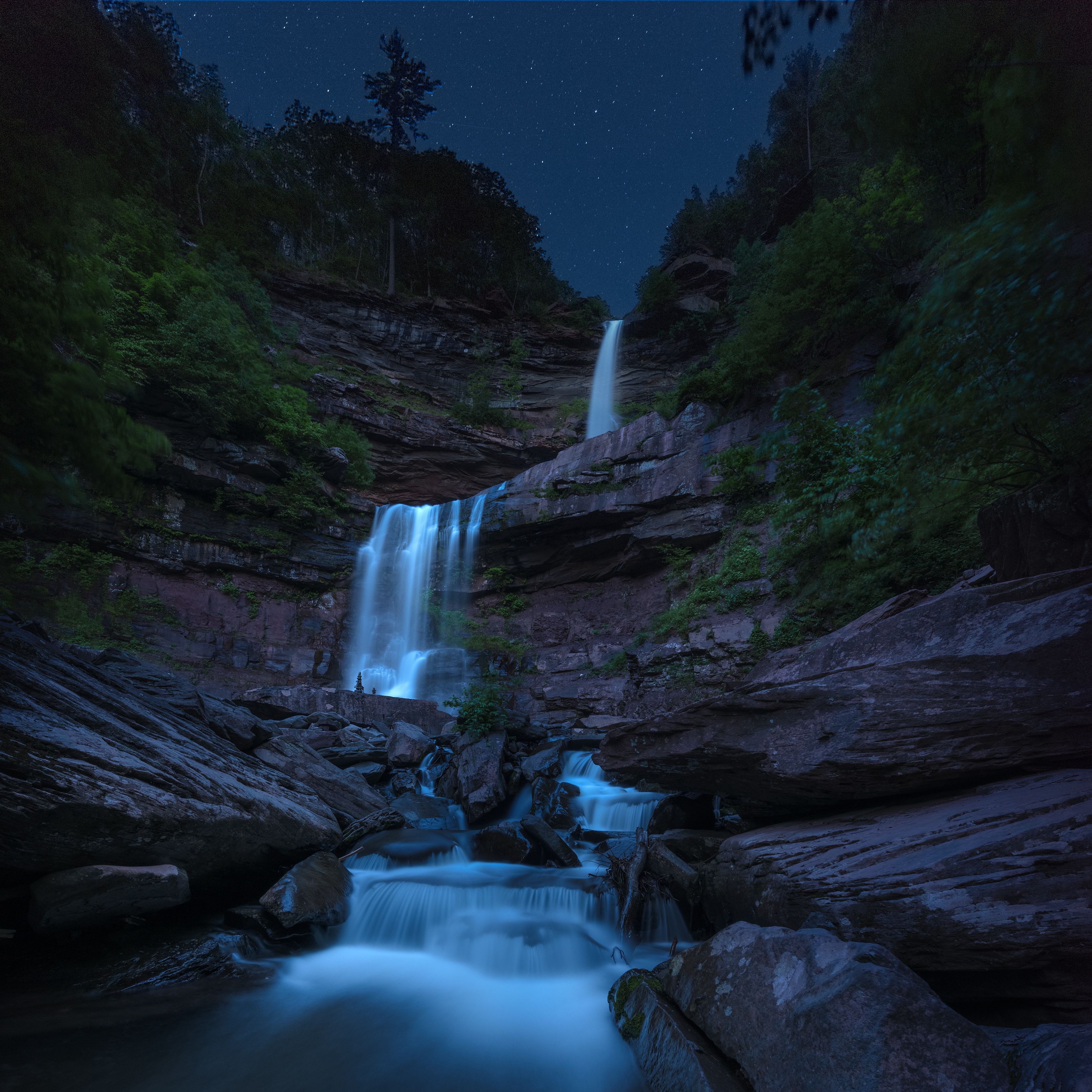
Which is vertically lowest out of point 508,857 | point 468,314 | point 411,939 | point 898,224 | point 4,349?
point 411,939

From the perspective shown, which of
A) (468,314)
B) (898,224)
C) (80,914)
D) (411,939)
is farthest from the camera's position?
(468,314)

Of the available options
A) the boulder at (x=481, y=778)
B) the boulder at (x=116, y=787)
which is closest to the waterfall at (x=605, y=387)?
the boulder at (x=481, y=778)

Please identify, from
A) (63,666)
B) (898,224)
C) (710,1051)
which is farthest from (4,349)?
(898,224)

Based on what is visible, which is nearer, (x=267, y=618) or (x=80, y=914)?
(x=80, y=914)

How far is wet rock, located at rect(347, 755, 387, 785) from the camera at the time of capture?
10258 millimetres

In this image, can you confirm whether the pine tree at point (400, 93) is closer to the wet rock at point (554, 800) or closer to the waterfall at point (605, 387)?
the waterfall at point (605, 387)

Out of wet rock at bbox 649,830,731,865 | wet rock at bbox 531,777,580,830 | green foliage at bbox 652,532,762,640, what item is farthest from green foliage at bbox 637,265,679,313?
wet rock at bbox 649,830,731,865

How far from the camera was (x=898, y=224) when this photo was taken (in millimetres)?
15281

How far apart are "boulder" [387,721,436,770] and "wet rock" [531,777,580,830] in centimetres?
263

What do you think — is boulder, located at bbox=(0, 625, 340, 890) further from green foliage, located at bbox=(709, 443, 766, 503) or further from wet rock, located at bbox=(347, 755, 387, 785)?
green foliage, located at bbox=(709, 443, 766, 503)

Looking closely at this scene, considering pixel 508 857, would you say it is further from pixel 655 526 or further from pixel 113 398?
pixel 113 398

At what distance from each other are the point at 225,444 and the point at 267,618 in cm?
636

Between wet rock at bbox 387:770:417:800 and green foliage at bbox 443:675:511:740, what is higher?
green foliage at bbox 443:675:511:740

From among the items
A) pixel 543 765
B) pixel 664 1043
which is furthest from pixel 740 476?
pixel 664 1043
